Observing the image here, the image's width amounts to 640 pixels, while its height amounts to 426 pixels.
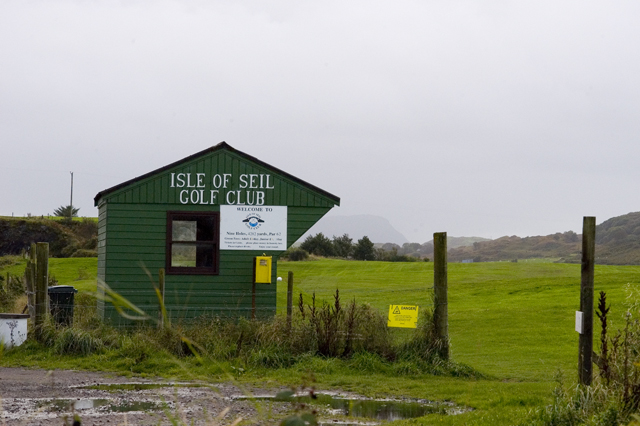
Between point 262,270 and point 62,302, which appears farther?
point 62,302

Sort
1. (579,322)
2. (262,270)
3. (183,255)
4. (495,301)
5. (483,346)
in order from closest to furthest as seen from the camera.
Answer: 1. (579,322)
2. (262,270)
3. (183,255)
4. (483,346)
5. (495,301)

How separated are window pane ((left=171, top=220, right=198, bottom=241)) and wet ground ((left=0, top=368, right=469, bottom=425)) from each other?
15.9 ft

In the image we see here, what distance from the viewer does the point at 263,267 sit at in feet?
49.9

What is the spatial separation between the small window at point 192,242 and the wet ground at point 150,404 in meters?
4.46

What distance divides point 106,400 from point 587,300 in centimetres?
625

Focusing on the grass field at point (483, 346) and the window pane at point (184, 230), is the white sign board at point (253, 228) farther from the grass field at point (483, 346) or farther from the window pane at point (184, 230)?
the grass field at point (483, 346)

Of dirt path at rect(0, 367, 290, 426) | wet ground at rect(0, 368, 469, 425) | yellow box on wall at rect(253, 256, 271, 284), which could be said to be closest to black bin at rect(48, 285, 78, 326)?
dirt path at rect(0, 367, 290, 426)

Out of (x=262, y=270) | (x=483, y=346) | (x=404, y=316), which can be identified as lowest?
(x=483, y=346)

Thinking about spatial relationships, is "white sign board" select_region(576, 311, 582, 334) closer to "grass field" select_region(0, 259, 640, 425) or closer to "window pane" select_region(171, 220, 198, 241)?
"grass field" select_region(0, 259, 640, 425)

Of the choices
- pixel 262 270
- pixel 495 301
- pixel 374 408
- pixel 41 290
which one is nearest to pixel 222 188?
pixel 262 270

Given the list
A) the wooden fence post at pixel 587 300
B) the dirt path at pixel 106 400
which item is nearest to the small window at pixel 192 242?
the dirt path at pixel 106 400

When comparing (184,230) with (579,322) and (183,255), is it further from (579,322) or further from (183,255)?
Answer: (579,322)

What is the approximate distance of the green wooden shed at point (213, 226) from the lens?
50.0 ft

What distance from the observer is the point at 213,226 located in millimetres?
15508
